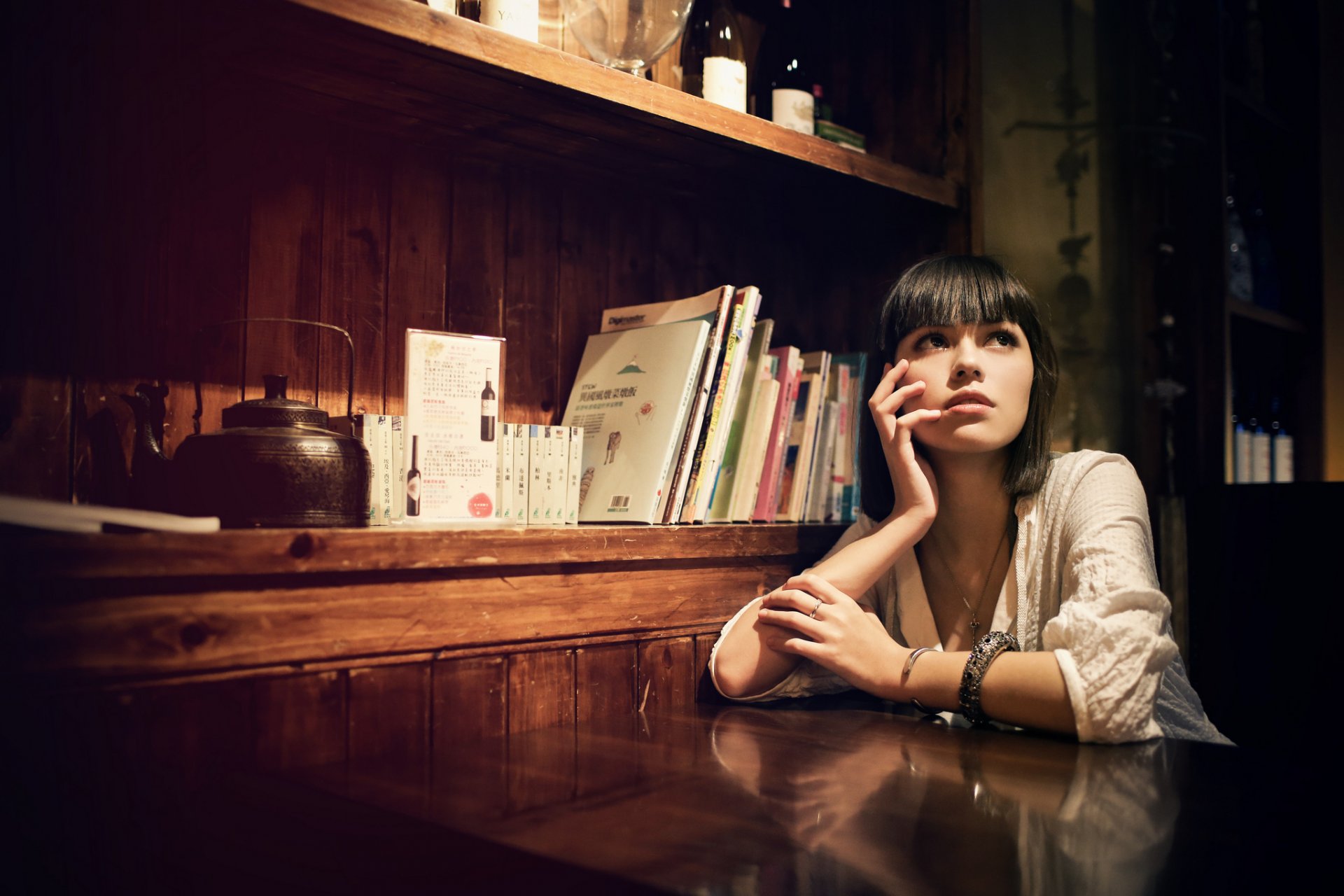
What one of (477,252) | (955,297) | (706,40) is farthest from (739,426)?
(706,40)

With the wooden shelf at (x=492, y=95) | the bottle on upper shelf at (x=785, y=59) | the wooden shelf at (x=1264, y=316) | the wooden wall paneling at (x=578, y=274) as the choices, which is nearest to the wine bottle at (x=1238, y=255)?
the wooden shelf at (x=1264, y=316)

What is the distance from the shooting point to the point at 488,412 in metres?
1.25

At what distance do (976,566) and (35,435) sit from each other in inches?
47.8

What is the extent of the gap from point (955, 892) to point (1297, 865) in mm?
247

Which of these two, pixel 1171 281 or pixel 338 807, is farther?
pixel 1171 281

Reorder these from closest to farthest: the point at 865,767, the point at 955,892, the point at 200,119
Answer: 1. the point at 955,892
2. the point at 865,767
3. the point at 200,119

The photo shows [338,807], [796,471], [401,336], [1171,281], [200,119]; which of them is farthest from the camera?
[1171,281]

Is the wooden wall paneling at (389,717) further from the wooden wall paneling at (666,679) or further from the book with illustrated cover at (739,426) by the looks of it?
the book with illustrated cover at (739,426)

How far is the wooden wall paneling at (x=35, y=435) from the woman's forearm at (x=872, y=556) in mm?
926

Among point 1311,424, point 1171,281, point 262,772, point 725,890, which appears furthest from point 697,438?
point 1311,424

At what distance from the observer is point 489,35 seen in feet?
3.58

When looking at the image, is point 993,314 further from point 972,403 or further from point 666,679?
point 666,679

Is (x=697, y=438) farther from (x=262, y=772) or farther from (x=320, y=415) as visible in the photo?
(x=262, y=772)

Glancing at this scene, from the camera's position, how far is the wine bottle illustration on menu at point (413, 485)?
1.17m
